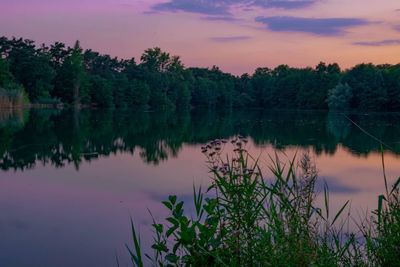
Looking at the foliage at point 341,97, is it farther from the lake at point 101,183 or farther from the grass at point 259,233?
the grass at point 259,233

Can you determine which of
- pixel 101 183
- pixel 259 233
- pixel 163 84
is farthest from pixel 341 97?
pixel 259 233

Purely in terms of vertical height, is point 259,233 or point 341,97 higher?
point 341,97

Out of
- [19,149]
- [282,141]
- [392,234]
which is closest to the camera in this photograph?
[392,234]

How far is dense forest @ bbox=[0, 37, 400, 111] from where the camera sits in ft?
167

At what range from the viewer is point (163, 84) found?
229ft

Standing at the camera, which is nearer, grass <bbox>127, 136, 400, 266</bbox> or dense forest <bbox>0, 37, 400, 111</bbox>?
grass <bbox>127, 136, 400, 266</bbox>

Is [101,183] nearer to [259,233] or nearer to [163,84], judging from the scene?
[259,233]

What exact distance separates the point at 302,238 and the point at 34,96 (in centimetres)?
4967

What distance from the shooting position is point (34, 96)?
164 feet

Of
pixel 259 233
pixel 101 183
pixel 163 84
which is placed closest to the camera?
pixel 259 233

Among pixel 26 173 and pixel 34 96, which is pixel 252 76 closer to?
pixel 34 96

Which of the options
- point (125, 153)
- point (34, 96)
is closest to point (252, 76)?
point (34, 96)

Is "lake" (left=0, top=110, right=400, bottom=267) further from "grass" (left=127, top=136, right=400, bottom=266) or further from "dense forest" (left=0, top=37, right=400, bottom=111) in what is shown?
"dense forest" (left=0, top=37, right=400, bottom=111)

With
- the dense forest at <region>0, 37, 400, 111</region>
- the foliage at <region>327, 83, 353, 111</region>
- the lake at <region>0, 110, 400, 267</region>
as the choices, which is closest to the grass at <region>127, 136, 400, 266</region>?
the lake at <region>0, 110, 400, 267</region>
